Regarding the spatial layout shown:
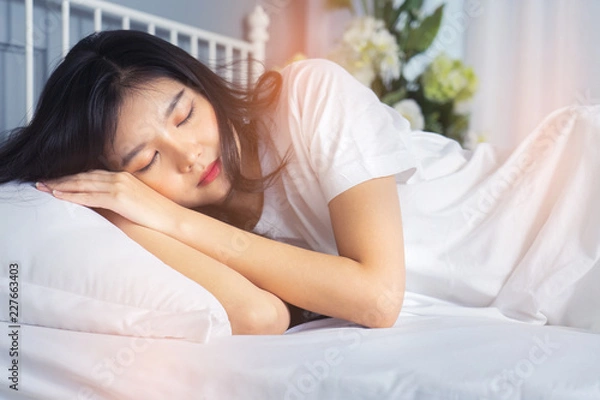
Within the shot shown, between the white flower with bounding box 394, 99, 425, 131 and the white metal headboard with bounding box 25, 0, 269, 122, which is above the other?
the white metal headboard with bounding box 25, 0, 269, 122

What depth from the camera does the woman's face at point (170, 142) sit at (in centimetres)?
101

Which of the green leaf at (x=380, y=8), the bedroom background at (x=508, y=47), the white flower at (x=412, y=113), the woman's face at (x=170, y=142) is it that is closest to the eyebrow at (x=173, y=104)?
the woman's face at (x=170, y=142)

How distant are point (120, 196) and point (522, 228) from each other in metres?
0.70

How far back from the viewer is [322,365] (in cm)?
71

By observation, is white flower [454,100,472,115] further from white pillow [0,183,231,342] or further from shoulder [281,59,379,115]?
white pillow [0,183,231,342]

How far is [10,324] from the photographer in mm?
848

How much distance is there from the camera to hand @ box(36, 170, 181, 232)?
97 centimetres

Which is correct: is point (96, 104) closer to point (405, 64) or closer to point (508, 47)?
point (405, 64)

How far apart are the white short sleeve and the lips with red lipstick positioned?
0.44 feet

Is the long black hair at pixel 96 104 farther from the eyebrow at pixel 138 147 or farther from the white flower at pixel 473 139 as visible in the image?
the white flower at pixel 473 139

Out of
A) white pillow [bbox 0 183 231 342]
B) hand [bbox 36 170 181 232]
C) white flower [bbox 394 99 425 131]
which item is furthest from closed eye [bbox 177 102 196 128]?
white flower [bbox 394 99 425 131]

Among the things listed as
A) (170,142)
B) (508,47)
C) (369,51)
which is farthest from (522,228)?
(508,47)

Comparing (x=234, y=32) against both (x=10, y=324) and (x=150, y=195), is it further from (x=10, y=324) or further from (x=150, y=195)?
(x=10, y=324)

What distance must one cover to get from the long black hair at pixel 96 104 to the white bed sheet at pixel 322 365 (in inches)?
12.3
